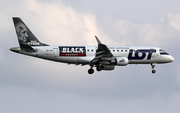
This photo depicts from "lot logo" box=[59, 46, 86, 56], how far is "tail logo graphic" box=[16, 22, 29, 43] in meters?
6.88

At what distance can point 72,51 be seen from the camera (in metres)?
65.7

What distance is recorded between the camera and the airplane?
212 feet

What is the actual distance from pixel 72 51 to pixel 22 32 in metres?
9.95

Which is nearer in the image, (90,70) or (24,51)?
(24,51)

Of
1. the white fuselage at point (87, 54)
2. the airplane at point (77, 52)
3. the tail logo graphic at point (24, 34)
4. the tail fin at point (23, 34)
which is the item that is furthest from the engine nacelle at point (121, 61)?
the tail logo graphic at point (24, 34)

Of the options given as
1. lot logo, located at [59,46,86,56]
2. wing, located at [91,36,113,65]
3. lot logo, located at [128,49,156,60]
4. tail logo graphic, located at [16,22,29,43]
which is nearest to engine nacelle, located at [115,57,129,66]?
wing, located at [91,36,113,65]

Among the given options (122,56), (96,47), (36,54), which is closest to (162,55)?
(122,56)

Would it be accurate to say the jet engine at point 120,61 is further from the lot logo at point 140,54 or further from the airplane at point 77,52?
the lot logo at point 140,54

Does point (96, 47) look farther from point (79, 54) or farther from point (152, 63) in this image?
point (152, 63)

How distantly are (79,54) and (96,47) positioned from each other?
12.0 feet

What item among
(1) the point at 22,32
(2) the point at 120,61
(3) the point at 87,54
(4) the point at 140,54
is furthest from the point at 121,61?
(1) the point at 22,32

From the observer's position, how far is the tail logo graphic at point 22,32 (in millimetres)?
66188

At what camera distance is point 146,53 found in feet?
229

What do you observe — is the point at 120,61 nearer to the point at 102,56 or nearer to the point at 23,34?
the point at 102,56
